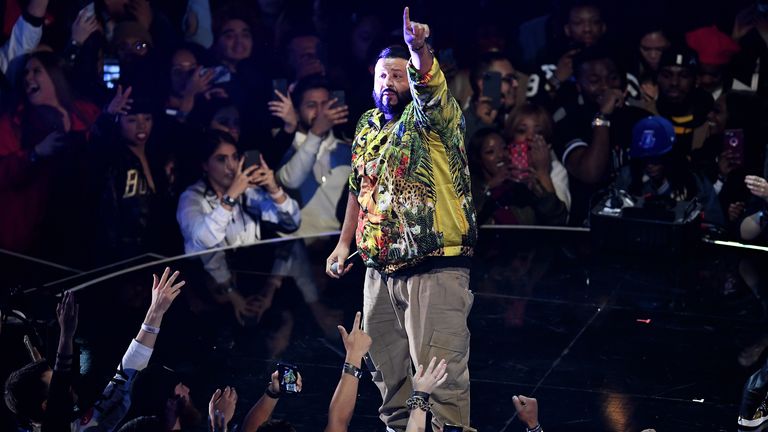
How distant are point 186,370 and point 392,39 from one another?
4340mm

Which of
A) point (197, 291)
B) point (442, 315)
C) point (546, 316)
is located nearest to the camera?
point (442, 315)

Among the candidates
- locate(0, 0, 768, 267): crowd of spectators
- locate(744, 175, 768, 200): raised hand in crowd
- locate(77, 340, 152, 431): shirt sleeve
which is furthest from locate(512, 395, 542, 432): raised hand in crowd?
locate(0, 0, 768, 267): crowd of spectators

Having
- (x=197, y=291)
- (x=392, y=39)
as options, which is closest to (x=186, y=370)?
(x=197, y=291)

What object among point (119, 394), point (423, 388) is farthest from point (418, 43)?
point (119, 394)

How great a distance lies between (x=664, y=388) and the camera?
5020 millimetres

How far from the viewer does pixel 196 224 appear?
322 inches

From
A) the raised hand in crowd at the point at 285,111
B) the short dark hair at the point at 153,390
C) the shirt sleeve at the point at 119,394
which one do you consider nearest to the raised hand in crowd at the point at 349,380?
the shirt sleeve at the point at 119,394

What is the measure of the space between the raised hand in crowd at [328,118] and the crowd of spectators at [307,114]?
0.01m

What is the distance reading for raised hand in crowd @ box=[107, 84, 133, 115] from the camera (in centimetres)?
782

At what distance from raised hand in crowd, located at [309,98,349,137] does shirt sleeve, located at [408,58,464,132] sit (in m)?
4.95

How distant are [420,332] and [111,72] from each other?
479cm

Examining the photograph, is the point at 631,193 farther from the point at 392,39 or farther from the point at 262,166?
the point at 262,166

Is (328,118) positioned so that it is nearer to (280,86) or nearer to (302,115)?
(302,115)

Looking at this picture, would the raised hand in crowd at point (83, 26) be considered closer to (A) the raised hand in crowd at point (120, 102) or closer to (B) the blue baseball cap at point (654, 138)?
(A) the raised hand in crowd at point (120, 102)
